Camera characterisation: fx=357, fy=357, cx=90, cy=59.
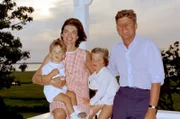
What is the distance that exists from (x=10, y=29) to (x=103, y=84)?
514cm

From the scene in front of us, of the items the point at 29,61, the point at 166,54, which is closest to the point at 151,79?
the point at 166,54

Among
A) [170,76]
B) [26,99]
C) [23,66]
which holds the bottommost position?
[26,99]

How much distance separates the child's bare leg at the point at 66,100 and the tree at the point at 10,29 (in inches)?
197

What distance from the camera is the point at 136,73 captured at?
2115 mm

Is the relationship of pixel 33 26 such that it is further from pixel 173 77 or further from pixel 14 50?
pixel 173 77

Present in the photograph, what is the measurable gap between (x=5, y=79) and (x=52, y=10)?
1873 mm

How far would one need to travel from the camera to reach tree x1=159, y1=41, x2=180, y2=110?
256 inches

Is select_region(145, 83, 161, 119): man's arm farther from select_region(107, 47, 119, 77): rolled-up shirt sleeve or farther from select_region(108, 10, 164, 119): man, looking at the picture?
select_region(107, 47, 119, 77): rolled-up shirt sleeve

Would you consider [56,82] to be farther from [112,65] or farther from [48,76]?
[112,65]

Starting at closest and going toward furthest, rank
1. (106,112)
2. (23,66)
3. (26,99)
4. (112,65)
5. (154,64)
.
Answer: (154,64), (112,65), (106,112), (23,66), (26,99)

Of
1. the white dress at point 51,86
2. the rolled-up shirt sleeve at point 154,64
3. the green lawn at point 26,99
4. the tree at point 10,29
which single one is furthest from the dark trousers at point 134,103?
the green lawn at point 26,99

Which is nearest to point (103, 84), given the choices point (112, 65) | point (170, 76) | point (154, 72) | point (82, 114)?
point (112, 65)

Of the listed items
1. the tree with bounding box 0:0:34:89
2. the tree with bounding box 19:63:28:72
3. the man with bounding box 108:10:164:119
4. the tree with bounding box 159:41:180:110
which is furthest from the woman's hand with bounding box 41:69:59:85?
the tree with bounding box 0:0:34:89

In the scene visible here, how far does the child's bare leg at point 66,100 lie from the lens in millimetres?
2242
